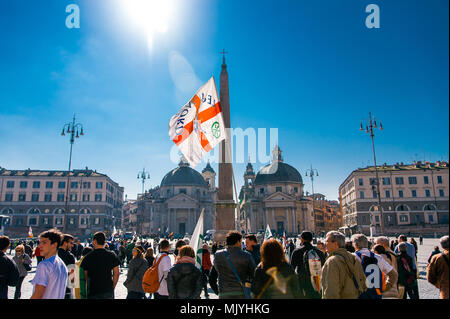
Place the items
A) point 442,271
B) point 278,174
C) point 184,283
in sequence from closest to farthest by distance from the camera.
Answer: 1. point 442,271
2. point 184,283
3. point 278,174

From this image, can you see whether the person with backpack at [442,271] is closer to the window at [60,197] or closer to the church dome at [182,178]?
the church dome at [182,178]

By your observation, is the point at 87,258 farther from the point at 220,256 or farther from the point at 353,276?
the point at 353,276

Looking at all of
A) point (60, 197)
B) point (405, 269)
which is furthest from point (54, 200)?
point (405, 269)

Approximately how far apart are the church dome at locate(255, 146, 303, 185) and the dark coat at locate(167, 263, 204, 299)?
71.9 m

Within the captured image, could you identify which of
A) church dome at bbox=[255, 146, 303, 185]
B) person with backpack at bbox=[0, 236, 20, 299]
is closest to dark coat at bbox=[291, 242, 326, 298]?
person with backpack at bbox=[0, 236, 20, 299]

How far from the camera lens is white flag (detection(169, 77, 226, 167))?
969 centimetres

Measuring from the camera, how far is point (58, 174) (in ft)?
237

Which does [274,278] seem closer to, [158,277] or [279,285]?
[279,285]

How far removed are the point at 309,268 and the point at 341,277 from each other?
1391 millimetres

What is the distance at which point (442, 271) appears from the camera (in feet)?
14.6

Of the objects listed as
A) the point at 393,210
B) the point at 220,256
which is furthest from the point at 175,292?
the point at 393,210

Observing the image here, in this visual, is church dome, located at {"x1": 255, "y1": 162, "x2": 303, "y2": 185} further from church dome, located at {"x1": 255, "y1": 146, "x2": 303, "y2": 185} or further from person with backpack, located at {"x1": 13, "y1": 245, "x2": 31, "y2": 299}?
person with backpack, located at {"x1": 13, "y1": 245, "x2": 31, "y2": 299}

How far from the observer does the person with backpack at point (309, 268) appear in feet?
17.5

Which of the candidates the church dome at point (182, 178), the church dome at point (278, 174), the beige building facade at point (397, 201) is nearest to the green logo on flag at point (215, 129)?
the beige building facade at point (397, 201)
